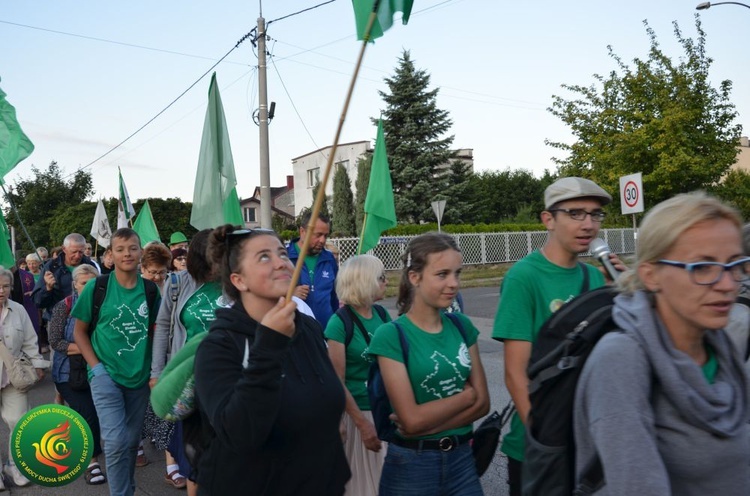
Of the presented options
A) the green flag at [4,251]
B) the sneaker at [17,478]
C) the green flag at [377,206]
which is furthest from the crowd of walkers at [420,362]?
the green flag at [377,206]

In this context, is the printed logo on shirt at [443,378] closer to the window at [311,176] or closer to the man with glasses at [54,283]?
the man with glasses at [54,283]

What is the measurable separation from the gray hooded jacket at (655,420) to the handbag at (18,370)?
5455 mm

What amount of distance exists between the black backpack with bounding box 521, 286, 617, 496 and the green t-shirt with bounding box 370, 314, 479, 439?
1.26 metres

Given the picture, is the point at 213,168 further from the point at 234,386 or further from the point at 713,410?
the point at 713,410

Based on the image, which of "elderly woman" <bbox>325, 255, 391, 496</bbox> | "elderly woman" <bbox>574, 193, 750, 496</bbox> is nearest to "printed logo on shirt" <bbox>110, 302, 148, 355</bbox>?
"elderly woman" <bbox>325, 255, 391, 496</bbox>

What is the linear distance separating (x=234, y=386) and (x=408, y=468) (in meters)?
1.15

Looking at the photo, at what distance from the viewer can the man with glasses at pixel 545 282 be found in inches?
117

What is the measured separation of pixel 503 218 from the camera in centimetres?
6462

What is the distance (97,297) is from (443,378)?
2.97 m

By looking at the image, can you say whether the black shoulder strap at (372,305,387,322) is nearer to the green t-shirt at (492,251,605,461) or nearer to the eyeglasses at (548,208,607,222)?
the green t-shirt at (492,251,605,461)

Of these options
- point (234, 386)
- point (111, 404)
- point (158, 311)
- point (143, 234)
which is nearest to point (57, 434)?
point (111, 404)

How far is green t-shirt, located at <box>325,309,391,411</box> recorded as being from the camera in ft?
13.2

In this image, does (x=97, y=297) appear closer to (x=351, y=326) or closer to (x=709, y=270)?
(x=351, y=326)

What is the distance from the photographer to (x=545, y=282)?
10.0 feet
